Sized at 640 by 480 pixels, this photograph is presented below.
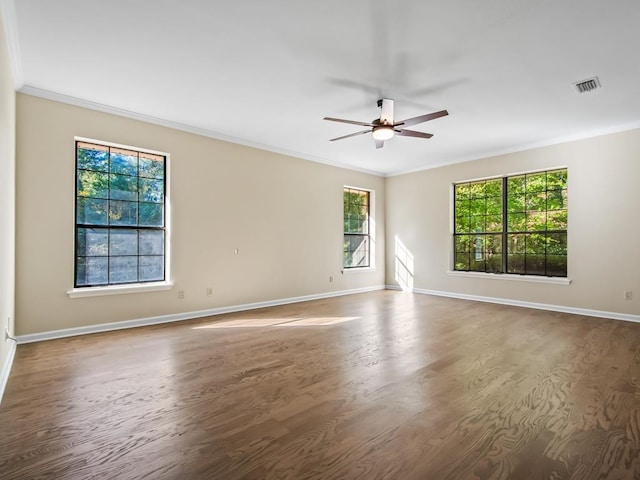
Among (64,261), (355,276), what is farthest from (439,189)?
(64,261)

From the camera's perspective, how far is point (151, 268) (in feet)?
15.5

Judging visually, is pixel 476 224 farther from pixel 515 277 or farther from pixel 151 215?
pixel 151 215

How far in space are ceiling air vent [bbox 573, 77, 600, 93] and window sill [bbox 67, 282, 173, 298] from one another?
546cm

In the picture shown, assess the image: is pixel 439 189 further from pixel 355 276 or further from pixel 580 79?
pixel 580 79

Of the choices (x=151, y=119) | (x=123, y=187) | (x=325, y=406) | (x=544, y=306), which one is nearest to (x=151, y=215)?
(x=123, y=187)

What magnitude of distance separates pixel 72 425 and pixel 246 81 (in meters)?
3.25

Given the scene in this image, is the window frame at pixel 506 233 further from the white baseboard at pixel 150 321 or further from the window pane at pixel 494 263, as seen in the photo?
the white baseboard at pixel 150 321

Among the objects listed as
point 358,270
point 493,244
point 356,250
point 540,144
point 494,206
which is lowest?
point 358,270

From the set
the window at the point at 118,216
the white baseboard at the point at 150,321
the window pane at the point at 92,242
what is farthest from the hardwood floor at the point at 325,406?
the window pane at the point at 92,242

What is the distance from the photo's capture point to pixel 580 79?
343 cm

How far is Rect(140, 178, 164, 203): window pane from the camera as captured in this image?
15.4 feet

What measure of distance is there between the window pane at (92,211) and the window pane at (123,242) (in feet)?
0.68

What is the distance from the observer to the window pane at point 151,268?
467 cm

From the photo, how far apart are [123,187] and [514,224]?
633 centimetres
